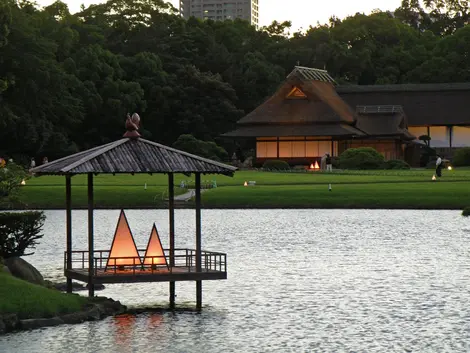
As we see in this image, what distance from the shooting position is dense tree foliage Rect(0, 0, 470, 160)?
308 feet

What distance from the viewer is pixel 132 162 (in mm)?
27547

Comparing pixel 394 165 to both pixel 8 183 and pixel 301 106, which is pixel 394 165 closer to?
pixel 301 106

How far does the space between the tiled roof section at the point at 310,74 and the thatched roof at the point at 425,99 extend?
2203 millimetres

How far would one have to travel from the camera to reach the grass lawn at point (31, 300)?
80.8 ft

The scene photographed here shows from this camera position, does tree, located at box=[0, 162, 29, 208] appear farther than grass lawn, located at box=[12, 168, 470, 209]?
No

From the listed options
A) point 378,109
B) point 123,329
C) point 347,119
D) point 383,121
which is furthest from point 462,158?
point 123,329

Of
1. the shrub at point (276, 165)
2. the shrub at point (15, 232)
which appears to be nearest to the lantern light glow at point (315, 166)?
the shrub at point (276, 165)

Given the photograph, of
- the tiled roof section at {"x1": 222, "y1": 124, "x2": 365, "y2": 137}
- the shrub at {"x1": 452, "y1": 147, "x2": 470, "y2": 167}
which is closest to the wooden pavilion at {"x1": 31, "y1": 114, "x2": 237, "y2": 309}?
the shrub at {"x1": 452, "y1": 147, "x2": 470, "y2": 167}

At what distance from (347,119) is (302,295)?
79.6 meters

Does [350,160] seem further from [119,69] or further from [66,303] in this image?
[66,303]

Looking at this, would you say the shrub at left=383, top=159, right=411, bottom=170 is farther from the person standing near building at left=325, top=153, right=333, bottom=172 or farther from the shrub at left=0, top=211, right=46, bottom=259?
the shrub at left=0, top=211, right=46, bottom=259

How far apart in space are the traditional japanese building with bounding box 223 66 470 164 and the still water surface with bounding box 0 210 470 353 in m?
53.2

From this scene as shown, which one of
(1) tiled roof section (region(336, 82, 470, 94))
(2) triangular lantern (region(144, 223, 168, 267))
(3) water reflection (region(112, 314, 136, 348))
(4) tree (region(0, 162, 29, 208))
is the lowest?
(3) water reflection (region(112, 314, 136, 348))

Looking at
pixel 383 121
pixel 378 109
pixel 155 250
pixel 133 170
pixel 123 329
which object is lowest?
pixel 123 329
